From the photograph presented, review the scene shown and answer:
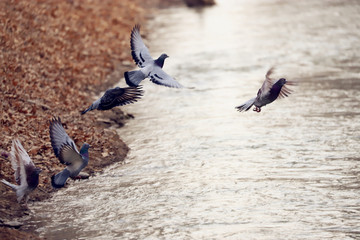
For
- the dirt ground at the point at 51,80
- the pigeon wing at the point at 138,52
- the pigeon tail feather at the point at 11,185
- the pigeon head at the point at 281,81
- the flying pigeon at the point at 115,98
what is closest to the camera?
the pigeon head at the point at 281,81

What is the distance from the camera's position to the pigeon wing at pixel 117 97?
968cm

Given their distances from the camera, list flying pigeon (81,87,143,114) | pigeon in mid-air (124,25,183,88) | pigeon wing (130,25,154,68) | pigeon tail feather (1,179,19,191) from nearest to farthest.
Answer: pigeon tail feather (1,179,19,191) → pigeon in mid-air (124,25,183,88) → flying pigeon (81,87,143,114) → pigeon wing (130,25,154,68)

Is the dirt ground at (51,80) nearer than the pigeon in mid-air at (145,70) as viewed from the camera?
No

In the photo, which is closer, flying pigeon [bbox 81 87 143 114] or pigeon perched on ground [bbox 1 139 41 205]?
pigeon perched on ground [bbox 1 139 41 205]

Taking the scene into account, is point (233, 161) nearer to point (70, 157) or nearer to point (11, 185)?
point (70, 157)

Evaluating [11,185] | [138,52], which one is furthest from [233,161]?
[11,185]

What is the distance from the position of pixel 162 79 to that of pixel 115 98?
2.47 ft

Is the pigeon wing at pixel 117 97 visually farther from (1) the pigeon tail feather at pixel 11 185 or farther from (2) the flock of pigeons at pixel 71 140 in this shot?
(1) the pigeon tail feather at pixel 11 185

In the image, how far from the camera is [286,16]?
2928cm

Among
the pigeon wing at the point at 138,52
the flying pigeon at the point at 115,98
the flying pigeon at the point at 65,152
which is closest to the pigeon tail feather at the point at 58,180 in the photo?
the flying pigeon at the point at 65,152

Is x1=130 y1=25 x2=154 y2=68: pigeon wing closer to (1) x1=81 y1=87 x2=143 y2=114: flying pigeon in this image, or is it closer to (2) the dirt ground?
(1) x1=81 y1=87 x2=143 y2=114: flying pigeon

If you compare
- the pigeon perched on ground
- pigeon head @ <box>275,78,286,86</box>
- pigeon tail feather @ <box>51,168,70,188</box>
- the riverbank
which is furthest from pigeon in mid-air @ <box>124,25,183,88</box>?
the riverbank

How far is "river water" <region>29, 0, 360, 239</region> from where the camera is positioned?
9.43 meters

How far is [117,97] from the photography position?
979cm
